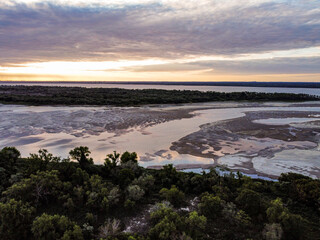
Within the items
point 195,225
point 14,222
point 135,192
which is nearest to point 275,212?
point 195,225

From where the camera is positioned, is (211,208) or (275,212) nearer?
(275,212)

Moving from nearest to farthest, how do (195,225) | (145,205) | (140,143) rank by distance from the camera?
(195,225) → (145,205) → (140,143)

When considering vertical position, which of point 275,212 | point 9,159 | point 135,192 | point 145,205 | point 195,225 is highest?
point 9,159

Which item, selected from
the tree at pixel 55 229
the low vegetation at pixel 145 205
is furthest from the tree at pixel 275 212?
the tree at pixel 55 229

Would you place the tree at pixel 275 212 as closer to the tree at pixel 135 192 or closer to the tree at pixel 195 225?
the tree at pixel 195 225

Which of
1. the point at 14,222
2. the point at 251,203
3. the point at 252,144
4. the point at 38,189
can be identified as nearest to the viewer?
the point at 14,222

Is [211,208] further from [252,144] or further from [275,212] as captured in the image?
[252,144]

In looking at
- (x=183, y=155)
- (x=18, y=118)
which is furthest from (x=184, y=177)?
(x=18, y=118)
